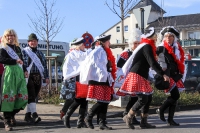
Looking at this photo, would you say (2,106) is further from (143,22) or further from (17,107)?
(143,22)

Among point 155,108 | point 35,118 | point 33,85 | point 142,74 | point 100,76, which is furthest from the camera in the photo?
point 155,108

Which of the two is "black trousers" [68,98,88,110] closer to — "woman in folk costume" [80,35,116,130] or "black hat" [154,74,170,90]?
"woman in folk costume" [80,35,116,130]

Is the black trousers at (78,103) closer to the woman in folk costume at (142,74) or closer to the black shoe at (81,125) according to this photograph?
the black shoe at (81,125)

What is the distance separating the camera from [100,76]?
6973 mm

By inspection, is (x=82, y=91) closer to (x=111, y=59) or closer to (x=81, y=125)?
(x=81, y=125)

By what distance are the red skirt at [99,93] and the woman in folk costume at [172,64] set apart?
4.14 ft

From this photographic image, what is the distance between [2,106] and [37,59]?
1519mm

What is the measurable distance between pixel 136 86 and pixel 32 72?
264 centimetres

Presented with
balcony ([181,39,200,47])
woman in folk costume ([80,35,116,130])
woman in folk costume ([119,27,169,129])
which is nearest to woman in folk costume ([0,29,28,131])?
woman in folk costume ([80,35,116,130])

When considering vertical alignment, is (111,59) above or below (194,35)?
below

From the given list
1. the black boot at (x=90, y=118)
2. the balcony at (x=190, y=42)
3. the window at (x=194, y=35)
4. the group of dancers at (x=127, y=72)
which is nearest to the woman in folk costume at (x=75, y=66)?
the group of dancers at (x=127, y=72)

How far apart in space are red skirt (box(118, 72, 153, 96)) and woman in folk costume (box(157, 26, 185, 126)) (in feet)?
1.94

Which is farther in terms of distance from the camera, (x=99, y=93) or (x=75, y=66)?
(x=75, y=66)

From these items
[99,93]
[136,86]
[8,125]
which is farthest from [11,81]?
[136,86]
